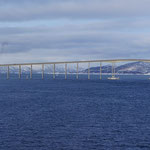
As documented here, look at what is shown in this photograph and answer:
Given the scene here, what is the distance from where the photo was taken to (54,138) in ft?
127

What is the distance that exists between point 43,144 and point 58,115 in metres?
18.3

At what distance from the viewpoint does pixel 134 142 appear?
37.3 m

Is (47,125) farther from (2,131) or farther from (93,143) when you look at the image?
(93,143)

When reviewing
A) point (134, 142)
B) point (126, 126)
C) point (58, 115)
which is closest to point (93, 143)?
point (134, 142)

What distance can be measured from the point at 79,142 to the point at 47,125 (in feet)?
31.7

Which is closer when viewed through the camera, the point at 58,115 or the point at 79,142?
the point at 79,142

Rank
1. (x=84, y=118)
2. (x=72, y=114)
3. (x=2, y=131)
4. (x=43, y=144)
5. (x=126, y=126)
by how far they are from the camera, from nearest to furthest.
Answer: (x=43, y=144)
(x=2, y=131)
(x=126, y=126)
(x=84, y=118)
(x=72, y=114)

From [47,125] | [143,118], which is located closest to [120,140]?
[47,125]

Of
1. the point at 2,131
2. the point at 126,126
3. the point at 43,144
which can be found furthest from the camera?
the point at 126,126

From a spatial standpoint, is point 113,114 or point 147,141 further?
point 113,114

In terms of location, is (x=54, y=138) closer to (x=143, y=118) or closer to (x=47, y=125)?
(x=47, y=125)

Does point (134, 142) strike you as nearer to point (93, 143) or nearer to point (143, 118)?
point (93, 143)

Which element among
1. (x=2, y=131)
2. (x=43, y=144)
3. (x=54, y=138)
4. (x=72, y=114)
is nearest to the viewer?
(x=43, y=144)

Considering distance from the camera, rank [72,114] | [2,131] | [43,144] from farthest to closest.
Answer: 1. [72,114]
2. [2,131]
3. [43,144]
